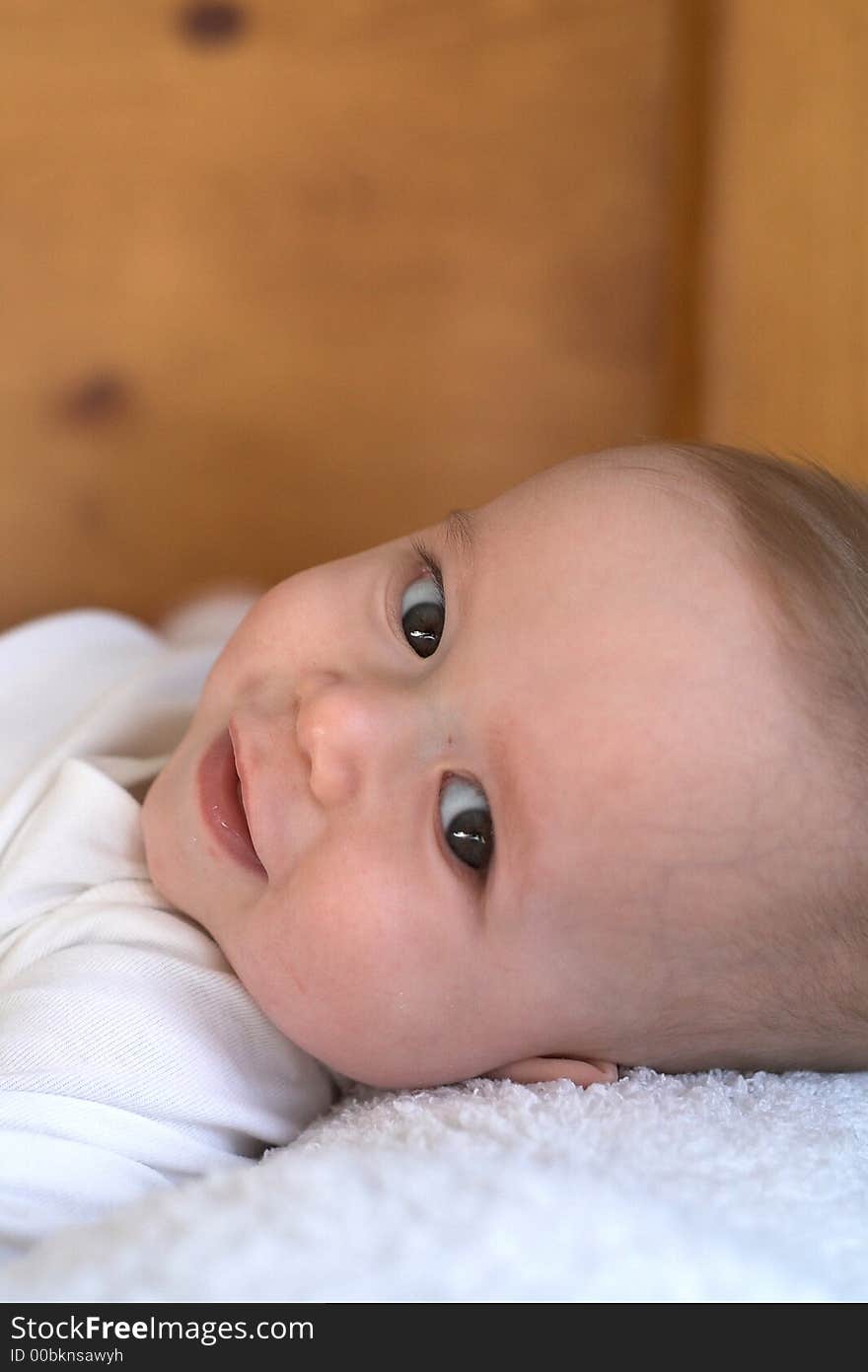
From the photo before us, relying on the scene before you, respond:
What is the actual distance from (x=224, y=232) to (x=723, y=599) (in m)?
0.75

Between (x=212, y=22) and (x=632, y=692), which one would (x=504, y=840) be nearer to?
(x=632, y=692)

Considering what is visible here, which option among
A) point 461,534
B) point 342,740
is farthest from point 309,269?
point 342,740

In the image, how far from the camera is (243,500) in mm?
1332

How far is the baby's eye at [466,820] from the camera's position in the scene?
746 millimetres

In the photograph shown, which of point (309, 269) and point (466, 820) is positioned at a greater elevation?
point (309, 269)

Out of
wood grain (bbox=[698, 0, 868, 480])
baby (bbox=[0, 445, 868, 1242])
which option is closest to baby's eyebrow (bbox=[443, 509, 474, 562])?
baby (bbox=[0, 445, 868, 1242])

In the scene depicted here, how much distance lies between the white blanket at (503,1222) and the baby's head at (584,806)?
0.09 metres

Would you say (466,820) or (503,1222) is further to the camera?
(466,820)

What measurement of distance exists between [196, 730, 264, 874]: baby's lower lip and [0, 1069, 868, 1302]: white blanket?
0.19 meters

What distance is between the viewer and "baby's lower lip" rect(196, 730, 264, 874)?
798mm

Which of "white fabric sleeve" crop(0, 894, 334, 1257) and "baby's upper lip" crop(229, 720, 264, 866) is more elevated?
"baby's upper lip" crop(229, 720, 264, 866)

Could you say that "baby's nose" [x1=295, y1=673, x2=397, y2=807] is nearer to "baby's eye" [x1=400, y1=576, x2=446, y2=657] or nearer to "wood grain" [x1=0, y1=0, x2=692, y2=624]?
"baby's eye" [x1=400, y1=576, x2=446, y2=657]

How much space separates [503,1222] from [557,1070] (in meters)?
0.27

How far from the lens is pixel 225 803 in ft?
2.65
